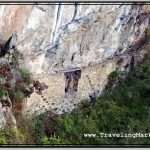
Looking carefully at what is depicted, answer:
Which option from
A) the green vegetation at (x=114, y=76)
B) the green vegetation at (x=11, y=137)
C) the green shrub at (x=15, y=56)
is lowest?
the green vegetation at (x=11, y=137)

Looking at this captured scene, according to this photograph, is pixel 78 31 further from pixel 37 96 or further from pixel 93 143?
pixel 93 143

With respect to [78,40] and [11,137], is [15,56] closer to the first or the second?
[78,40]

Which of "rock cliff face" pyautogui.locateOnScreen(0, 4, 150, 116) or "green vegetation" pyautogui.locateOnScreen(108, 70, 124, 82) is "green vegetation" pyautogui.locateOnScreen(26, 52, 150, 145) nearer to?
"green vegetation" pyautogui.locateOnScreen(108, 70, 124, 82)

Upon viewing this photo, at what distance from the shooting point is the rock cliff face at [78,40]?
16.6ft

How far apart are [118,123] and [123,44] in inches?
30.5

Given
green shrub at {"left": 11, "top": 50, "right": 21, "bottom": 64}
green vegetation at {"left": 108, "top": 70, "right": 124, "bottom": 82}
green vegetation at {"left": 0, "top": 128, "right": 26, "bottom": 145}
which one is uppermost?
green shrub at {"left": 11, "top": 50, "right": 21, "bottom": 64}

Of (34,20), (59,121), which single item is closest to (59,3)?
(34,20)

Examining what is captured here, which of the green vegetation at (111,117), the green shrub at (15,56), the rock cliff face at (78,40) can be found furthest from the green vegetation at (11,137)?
the green shrub at (15,56)

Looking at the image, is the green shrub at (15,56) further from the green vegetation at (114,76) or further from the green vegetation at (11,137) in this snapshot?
the green vegetation at (114,76)

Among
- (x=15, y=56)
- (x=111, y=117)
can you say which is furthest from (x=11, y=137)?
(x=111, y=117)

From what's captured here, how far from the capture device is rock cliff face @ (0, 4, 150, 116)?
5.07 m

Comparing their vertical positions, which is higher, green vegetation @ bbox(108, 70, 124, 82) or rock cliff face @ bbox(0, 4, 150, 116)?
rock cliff face @ bbox(0, 4, 150, 116)

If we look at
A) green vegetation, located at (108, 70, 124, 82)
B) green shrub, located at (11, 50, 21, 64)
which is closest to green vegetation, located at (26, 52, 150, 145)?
green vegetation, located at (108, 70, 124, 82)

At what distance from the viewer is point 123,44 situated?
16.8 ft
